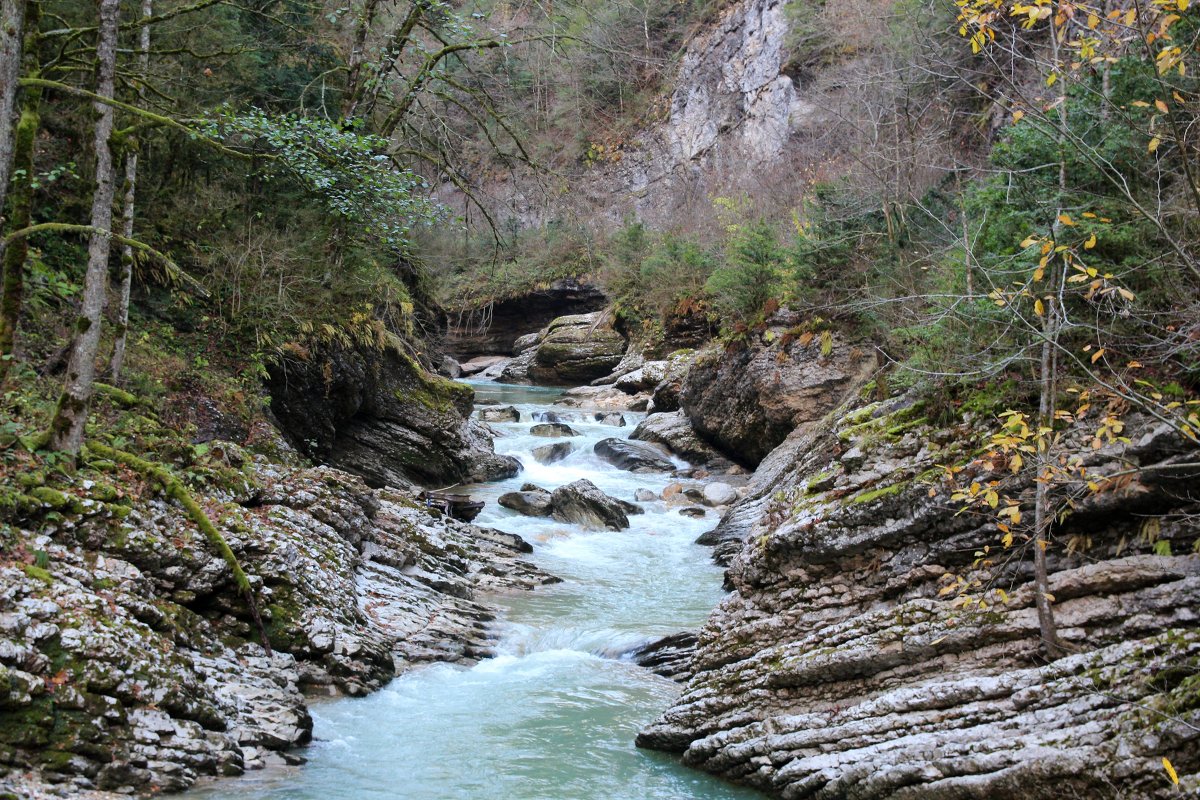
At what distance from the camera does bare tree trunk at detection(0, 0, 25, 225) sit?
5754 millimetres

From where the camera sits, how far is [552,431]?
20.5m

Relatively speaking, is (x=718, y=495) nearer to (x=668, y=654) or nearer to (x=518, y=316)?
(x=668, y=654)

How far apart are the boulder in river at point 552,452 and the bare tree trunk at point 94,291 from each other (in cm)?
1241

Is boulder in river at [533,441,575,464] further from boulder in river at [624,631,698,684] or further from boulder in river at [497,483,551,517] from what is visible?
boulder in river at [624,631,698,684]

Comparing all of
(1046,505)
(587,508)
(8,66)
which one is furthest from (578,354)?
(1046,505)

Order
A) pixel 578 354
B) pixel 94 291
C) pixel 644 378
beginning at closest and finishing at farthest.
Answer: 1. pixel 94 291
2. pixel 644 378
3. pixel 578 354

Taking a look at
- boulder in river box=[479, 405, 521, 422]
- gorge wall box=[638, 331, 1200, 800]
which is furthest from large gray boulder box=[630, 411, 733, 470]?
gorge wall box=[638, 331, 1200, 800]

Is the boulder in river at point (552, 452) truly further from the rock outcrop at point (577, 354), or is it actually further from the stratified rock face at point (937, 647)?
the stratified rock face at point (937, 647)

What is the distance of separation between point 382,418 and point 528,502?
314 cm

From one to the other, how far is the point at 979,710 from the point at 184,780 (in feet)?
16.9

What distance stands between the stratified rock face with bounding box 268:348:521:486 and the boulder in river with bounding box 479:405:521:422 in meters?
4.03

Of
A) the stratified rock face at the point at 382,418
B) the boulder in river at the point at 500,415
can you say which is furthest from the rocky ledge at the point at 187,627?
the boulder in river at the point at 500,415

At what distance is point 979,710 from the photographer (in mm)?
5223

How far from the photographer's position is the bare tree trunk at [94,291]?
258 inches
